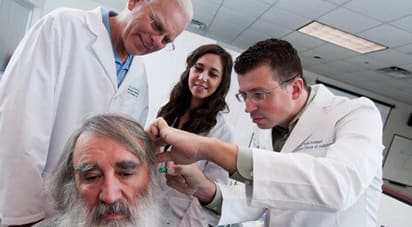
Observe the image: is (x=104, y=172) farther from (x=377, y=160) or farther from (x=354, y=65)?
(x=354, y=65)

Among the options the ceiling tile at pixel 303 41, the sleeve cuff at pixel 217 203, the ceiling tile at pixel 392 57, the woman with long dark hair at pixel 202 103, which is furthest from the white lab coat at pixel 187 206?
the ceiling tile at pixel 392 57

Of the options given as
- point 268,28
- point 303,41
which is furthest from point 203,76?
point 303,41

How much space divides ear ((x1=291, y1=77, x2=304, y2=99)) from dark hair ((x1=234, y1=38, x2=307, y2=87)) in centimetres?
2

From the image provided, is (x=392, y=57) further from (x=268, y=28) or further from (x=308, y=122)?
(x=308, y=122)

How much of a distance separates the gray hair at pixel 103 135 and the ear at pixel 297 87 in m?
0.67

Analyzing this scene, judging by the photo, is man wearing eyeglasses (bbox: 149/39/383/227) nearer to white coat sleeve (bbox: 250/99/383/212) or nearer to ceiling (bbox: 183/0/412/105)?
white coat sleeve (bbox: 250/99/383/212)

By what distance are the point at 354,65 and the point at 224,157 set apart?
19.7 feet

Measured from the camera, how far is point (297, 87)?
1.38 m

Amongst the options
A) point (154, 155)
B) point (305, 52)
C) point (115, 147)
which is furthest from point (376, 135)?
point (305, 52)

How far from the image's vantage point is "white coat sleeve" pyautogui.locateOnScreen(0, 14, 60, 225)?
41.9 inches

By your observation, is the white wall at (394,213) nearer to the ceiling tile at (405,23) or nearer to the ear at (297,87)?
the ear at (297,87)

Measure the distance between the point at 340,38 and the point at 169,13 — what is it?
4.32 metres

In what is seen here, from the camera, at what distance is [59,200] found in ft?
3.59

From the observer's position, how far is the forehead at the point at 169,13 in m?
1.18
